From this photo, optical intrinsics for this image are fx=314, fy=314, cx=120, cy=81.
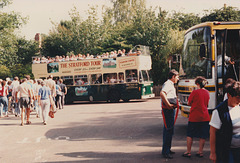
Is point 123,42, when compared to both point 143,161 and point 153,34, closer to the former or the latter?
point 153,34

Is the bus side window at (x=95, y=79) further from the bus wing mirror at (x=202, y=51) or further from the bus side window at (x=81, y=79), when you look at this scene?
the bus wing mirror at (x=202, y=51)

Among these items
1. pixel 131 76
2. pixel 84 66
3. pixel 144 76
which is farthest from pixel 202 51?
pixel 84 66

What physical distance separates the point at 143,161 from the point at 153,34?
2535 centimetres

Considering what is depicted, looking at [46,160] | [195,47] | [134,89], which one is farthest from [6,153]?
[134,89]

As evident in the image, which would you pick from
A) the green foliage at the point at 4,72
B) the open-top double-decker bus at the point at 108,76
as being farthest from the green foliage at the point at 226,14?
the green foliage at the point at 4,72

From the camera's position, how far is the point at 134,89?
23.1 metres

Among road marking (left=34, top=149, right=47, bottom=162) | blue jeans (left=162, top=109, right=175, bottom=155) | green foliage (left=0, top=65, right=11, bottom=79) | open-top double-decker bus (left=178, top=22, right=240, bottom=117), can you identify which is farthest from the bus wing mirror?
green foliage (left=0, top=65, right=11, bottom=79)

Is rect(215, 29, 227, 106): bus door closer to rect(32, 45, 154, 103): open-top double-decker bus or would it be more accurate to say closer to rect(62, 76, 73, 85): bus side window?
rect(32, 45, 154, 103): open-top double-decker bus

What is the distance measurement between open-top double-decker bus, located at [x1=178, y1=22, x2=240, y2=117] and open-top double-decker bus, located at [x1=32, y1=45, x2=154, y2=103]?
521 inches

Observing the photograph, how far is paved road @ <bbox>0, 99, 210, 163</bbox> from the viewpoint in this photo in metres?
7.04

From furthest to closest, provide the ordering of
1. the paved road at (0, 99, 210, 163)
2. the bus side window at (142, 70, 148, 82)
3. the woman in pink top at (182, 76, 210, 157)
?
the bus side window at (142, 70, 148, 82) < the paved road at (0, 99, 210, 163) < the woman in pink top at (182, 76, 210, 157)

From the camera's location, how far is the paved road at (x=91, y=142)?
704cm

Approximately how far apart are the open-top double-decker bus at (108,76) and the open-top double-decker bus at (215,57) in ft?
43.4

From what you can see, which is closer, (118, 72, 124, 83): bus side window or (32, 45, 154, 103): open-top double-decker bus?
(32, 45, 154, 103): open-top double-decker bus
